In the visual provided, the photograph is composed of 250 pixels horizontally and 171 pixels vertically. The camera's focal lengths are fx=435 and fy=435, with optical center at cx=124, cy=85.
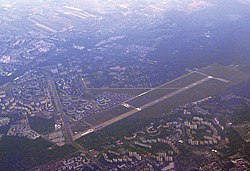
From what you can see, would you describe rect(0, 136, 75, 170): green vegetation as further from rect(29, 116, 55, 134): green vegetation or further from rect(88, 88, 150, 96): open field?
rect(88, 88, 150, 96): open field

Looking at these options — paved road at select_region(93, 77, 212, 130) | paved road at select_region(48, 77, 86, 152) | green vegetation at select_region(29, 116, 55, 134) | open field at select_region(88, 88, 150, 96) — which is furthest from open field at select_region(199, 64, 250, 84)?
green vegetation at select_region(29, 116, 55, 134)

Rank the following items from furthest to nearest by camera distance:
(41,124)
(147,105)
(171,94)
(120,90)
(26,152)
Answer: (120,90) < (171,94) < (147,105) < (41,124) < (26,152)

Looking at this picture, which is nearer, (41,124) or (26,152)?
(26,152)

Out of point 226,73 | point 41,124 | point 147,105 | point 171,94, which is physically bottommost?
point 41,124

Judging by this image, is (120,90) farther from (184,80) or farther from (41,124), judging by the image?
(41,124)

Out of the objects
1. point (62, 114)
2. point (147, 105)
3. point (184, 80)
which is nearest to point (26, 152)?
point (62, 114)

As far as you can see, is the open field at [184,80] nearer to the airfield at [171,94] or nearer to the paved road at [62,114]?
the airfield at [171,94]
